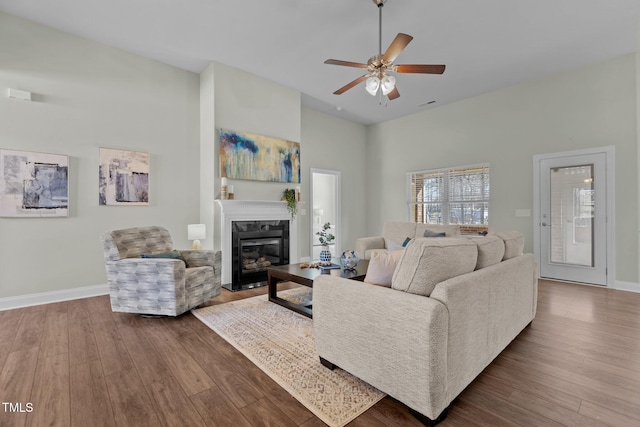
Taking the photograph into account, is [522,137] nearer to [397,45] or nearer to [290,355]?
[397,45]

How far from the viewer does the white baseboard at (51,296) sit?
3344 millimetres

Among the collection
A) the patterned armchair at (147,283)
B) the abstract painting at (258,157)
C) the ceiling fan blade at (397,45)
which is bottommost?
the patterned armchair at (147,283)

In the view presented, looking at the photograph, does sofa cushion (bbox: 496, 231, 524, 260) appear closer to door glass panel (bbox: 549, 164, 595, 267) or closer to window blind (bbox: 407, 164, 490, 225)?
door glass panel (bbox: 549, 164, 595, 267)

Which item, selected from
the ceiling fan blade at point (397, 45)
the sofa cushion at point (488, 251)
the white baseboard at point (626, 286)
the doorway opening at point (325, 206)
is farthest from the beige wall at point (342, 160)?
the white baseboard at point (626, 286)

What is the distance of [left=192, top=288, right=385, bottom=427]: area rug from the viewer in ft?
5.49

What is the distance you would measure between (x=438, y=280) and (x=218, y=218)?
3.52m

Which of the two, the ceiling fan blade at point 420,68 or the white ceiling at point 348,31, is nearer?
the ceiling fan blade at point 420,68

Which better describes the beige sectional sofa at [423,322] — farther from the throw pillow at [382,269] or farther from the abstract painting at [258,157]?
the abstract painting at [258,157]

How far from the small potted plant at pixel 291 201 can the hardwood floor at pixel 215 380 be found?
2.51 meters

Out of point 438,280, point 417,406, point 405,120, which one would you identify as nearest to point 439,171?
point 405,120

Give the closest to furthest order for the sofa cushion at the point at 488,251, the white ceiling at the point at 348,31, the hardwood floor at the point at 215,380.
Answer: the hardwood floor at the point at 215,380, the sofa cushion at the point at 488,251, the white ceiling at the point at 348,31

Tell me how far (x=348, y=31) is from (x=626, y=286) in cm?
507

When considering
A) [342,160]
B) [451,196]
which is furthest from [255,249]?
[451,196]

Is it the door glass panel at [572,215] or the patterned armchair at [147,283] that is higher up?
the door glass panel at [572,215]
